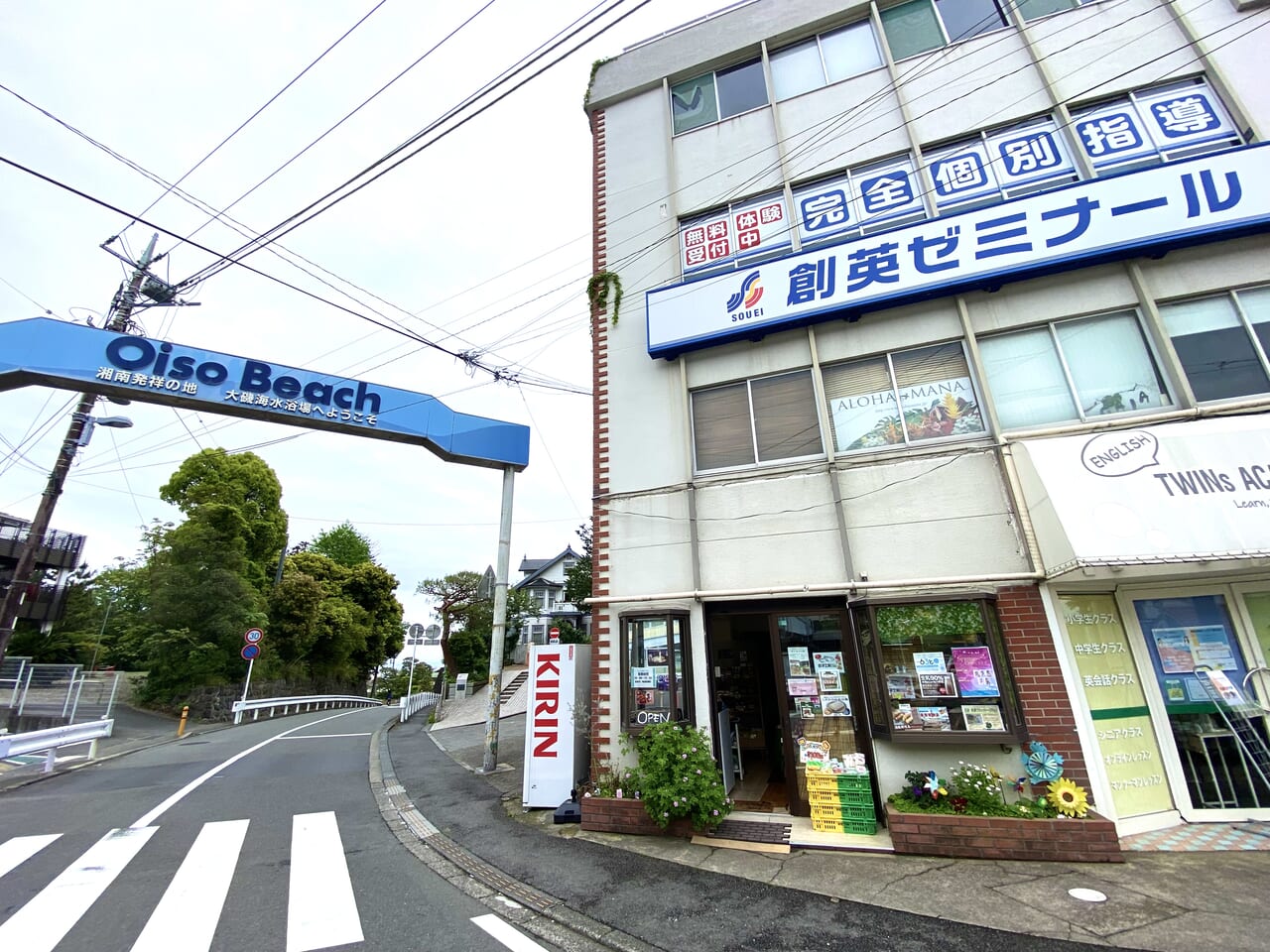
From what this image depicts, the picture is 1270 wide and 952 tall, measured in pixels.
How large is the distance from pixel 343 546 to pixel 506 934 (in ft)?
159

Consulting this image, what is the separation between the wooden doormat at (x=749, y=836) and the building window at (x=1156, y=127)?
10.1 meters

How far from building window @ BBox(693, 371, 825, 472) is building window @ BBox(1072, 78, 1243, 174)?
5.32m

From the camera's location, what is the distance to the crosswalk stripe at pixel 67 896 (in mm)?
3719

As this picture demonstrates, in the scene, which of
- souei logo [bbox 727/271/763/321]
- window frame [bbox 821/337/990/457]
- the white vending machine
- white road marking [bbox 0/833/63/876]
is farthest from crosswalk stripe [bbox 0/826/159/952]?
souei logo [bbox 727/271/763/321]

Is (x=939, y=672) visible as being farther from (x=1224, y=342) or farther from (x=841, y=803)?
(x=1224, y=342)

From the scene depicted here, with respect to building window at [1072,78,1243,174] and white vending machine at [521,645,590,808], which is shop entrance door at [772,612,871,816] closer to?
white vending machine at [521,645,590,808]

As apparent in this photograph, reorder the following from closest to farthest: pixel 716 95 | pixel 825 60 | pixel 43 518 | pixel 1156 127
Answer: pixel 1156 127 → pixel 825 60 → pixel 716 95 → pixel 43 518

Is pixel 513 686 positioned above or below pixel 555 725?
below

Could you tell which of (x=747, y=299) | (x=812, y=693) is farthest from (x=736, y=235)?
(x=812, y=693)

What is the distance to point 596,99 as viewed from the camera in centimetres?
1076

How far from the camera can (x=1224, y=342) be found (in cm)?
615

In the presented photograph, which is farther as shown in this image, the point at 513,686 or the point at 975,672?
the point at 513,686

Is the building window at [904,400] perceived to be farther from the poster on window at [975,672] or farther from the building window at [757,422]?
the poster on window at [975,672]

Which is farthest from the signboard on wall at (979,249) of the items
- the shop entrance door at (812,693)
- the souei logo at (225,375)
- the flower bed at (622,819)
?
the flower bed at (622,819)
